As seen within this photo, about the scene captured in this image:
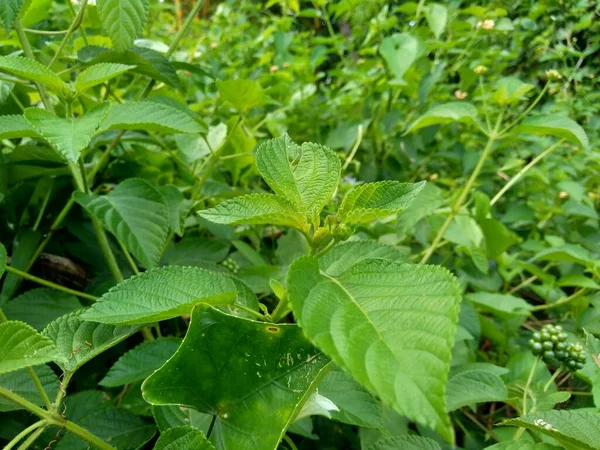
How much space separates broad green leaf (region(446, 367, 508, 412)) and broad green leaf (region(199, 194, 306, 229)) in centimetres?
31

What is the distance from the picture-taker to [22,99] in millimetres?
811

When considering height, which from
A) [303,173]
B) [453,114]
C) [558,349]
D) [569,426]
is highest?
[303,173]

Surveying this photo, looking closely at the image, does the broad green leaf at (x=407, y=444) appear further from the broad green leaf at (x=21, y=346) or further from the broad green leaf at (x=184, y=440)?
the broad green leaf at (x=21, y=346)

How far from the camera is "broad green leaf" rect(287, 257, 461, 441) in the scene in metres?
0.25

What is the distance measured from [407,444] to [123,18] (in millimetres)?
647

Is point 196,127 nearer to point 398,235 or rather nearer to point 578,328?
point 398,235

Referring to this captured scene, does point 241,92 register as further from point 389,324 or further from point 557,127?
point 389,324

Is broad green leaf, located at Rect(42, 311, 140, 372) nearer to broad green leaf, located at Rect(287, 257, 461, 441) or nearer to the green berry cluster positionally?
broad green leaf, located at Rect(287, 257, 461, 441)

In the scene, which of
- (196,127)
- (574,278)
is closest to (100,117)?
(196,127)

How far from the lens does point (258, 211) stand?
38cm

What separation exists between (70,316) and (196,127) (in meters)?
0.29

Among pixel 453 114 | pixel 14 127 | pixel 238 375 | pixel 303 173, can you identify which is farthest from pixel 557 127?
pixel 14 127

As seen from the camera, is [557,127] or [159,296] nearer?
[159,296]

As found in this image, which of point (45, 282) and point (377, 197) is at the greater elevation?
point (377, 197)
